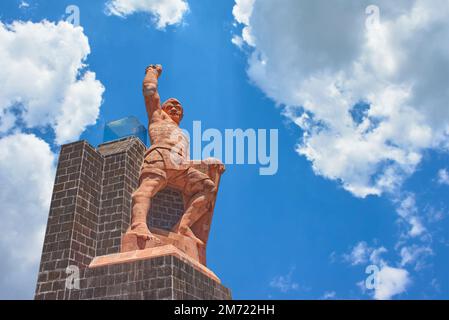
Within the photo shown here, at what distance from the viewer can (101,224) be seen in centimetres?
1212

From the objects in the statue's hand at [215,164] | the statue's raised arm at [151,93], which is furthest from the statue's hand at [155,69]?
the statue's hand at [215,164]

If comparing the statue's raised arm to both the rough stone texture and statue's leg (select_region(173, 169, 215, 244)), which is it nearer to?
statue's leg (select_region(173, 169, 215, 244))

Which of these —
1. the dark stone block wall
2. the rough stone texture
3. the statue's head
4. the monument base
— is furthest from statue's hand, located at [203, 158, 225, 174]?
the rough stone texture

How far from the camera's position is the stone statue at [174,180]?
11.8m

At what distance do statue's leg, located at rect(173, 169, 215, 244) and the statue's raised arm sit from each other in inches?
90.4

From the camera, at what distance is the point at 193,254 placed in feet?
39.1

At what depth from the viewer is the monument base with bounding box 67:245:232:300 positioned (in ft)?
32.3

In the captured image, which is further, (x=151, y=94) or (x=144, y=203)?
(x=151, y=94)

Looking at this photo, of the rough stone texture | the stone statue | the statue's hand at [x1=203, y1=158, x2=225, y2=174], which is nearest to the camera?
the rough stone texture

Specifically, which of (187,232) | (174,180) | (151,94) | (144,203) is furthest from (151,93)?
(187,232)

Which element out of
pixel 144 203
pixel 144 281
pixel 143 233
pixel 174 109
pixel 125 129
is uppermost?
pixel 174 109

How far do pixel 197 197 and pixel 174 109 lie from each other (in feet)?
9.83

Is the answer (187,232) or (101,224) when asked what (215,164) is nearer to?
(187,232)
